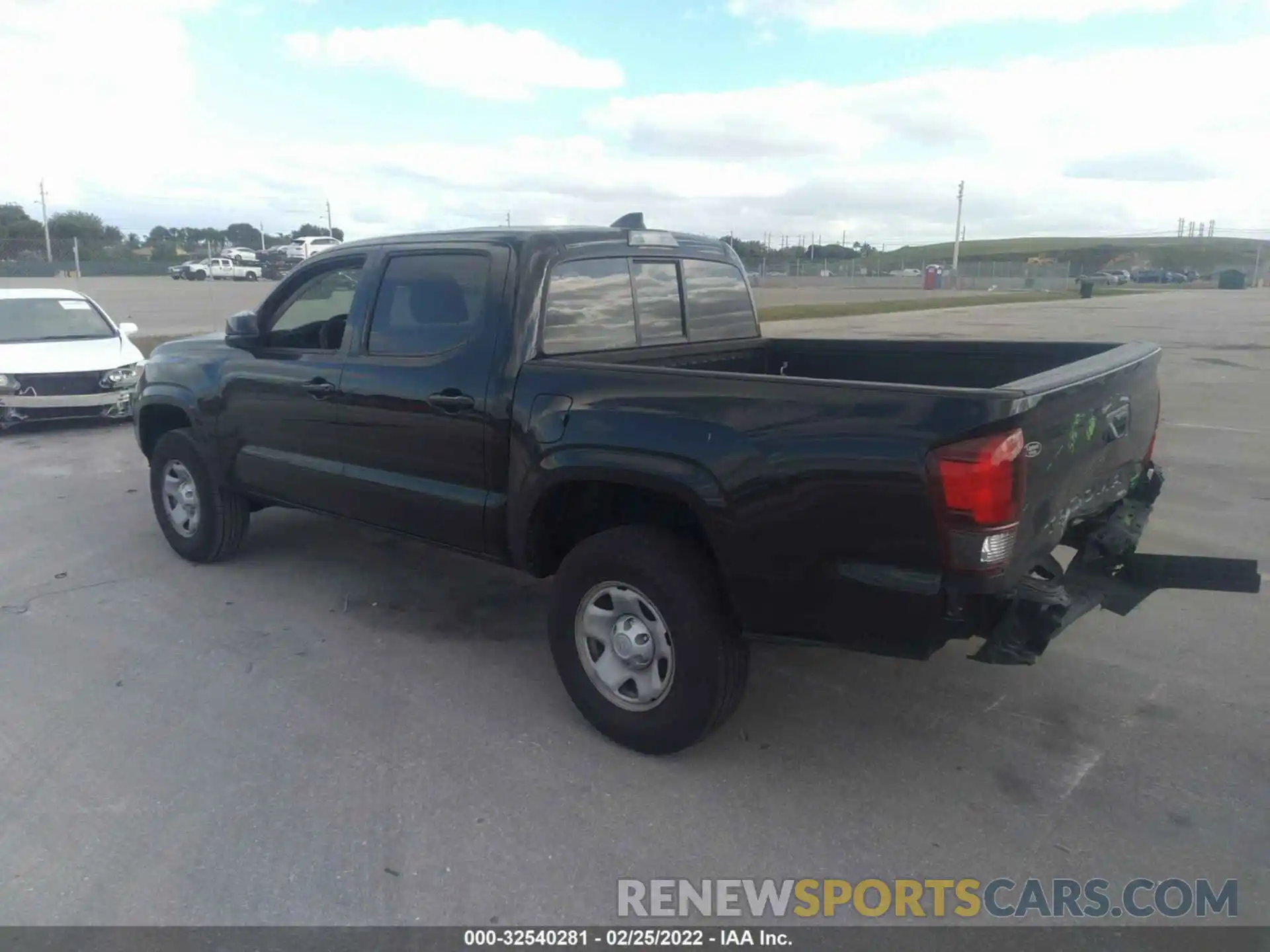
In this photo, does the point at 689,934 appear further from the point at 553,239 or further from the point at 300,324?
the point at 300,324

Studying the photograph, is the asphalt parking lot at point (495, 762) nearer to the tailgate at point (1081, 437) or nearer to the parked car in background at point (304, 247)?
the tailgate at point (1081, 437)

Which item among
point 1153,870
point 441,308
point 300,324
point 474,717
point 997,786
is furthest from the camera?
point 300,324

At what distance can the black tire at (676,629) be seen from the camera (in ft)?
11.3

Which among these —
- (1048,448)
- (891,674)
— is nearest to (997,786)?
(891,674)

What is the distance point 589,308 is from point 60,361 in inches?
318

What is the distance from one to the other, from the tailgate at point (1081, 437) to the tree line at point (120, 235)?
56.7 metres

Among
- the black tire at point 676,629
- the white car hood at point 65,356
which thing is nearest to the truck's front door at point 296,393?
the black tire at point 676,629

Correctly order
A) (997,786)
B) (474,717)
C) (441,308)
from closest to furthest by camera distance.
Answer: (997,786) < (474,717) < (441,308)

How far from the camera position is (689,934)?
280cm

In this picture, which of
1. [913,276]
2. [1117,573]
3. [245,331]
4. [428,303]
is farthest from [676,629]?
[913,276]

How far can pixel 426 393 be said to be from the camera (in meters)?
4.27

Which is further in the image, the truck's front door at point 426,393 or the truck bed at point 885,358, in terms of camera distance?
the truck bed at point 885,358

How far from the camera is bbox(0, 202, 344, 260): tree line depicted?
59.0 m

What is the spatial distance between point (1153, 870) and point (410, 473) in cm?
320
